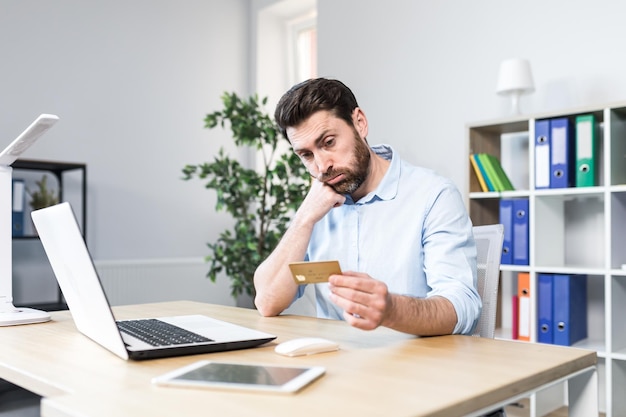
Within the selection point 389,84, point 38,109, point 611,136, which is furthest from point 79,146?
point 611,136

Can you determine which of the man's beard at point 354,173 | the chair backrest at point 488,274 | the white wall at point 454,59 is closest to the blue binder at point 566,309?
the white wall at point 454,59

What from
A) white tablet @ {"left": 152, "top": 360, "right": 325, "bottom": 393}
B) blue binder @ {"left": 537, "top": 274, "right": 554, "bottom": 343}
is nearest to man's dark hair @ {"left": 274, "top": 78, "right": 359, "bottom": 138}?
white tablet @ {"left": 152, "top": 360, "right": 325, "bottom": 393}

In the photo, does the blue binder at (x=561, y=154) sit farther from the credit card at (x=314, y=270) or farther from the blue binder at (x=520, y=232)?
the credit card at (x=314, y=270)

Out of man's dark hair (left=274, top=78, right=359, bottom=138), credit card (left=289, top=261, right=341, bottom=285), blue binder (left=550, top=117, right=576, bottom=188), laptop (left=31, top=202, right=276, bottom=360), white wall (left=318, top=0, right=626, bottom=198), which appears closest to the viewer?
laptop (left=31, top=202, right=276, bottom=360)

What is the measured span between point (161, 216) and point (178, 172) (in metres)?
0.34

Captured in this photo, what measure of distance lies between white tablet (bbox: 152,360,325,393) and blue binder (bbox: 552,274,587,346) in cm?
195

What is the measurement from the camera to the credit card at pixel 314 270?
1022 millimetres

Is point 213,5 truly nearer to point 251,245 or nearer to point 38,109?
point 38,109

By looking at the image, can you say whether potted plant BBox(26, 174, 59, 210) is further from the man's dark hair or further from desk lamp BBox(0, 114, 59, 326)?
the man's dark hair

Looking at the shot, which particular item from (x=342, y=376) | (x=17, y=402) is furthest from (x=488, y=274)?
(x=17, y=402)

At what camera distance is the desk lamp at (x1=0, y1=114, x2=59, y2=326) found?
1.43m

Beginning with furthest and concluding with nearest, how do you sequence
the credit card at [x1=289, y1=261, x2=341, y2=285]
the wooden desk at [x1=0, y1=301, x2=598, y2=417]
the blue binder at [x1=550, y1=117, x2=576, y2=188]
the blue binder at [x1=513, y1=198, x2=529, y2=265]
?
1. the blue binder at [x1=513, y1=198, x2=529, y2=265]
2. the blue binder at [x1=550, y1=117, x2=576, y2=188]
3. the credit card at [x1=289, y1=261, x2=341, y2=285]
4. the wooden desk at [x1=0, y1=301, x2=598, y2=417]

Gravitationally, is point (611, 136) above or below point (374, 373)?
above

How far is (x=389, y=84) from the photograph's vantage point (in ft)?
11.8
